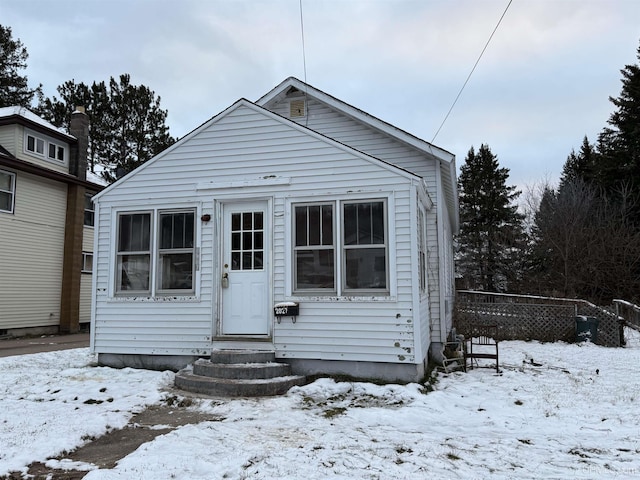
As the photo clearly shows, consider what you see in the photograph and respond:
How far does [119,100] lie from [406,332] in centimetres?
2720

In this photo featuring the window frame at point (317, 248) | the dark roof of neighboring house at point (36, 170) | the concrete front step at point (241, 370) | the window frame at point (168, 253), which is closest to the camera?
the concrete front step at point (241, 370)

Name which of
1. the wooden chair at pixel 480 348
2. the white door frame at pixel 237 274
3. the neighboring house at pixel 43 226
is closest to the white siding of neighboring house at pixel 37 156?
the neighboring house at pixel 43 226

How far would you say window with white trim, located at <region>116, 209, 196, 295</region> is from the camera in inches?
299

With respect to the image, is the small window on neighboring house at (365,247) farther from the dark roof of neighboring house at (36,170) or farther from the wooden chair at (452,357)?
the dark roof of neighboring house at (36,170)

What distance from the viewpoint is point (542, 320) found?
41.0 ft

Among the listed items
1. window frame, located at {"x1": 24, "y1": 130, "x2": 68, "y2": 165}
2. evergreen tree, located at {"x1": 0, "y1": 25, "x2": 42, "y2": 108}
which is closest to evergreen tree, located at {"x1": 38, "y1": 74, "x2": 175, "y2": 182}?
evergreen tree, located at {"x1": 0, "y1": 25, "x2": 42, "y2": 108}

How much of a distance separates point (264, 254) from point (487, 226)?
101 feet

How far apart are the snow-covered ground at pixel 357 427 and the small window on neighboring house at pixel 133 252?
1.48 metres

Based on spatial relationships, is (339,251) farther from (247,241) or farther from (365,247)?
(247,241)

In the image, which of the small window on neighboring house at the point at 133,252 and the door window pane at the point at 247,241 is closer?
the door window pane at the point at 247,241

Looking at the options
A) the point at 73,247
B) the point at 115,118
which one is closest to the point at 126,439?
the point at 73,247

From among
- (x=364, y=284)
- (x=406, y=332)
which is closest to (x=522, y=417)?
(x=406, y=332)

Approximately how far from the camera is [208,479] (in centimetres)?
345

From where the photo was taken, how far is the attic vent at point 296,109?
33.1 ft
